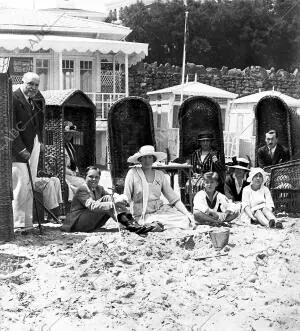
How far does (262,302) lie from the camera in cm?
720

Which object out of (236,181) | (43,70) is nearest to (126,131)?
(236,181)

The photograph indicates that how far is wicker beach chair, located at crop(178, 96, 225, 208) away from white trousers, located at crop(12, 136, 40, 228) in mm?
3134

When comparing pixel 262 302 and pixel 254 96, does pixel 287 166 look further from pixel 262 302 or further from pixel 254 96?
pixel 254 96

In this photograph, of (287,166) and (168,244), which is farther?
(287,166)

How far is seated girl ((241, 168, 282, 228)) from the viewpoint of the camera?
34.9 feet

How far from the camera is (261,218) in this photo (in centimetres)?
1062

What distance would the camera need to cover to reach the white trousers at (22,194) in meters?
10.1

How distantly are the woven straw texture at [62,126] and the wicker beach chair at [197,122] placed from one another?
1301mm

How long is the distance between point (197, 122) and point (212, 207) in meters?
3.07

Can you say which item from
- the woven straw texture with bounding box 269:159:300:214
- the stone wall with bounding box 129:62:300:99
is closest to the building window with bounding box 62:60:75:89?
the stone wall with bounding box 129:62:300:99

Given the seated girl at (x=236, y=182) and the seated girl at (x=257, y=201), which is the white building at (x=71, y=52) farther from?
the seated girl at (x=257, y=201)

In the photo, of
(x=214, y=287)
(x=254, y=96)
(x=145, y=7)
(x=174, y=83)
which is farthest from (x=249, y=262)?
(x=145, y=7)

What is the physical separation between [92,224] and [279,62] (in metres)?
30.4

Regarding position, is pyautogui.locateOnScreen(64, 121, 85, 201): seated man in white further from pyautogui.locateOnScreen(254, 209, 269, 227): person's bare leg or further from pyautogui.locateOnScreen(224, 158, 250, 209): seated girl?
pyautogui.locateOnScreen(254, 209, 269, 227): person's bare leg
